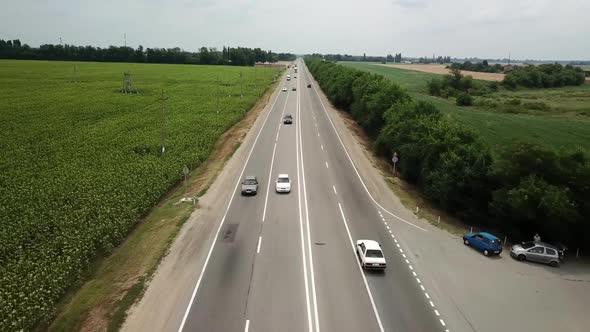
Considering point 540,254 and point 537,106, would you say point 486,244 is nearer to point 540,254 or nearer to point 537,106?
point 540,254

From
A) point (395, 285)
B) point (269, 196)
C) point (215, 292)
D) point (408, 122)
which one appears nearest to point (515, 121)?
point (408, 122)

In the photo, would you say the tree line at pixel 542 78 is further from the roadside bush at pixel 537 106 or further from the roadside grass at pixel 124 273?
the roadside grass at pixel 124 273

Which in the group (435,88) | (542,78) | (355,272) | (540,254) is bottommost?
(355,272)

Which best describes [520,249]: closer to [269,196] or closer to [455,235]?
[455,235]

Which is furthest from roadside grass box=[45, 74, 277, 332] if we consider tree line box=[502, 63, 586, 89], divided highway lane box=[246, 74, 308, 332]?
tree line box=[502, 63, 586, 89]

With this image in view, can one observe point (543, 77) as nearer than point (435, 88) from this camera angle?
No

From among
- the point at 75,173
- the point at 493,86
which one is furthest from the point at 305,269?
the point at 493,86

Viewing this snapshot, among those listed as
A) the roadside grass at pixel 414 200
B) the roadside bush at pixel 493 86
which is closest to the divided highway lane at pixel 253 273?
the roadside grass at pixel 414 200
